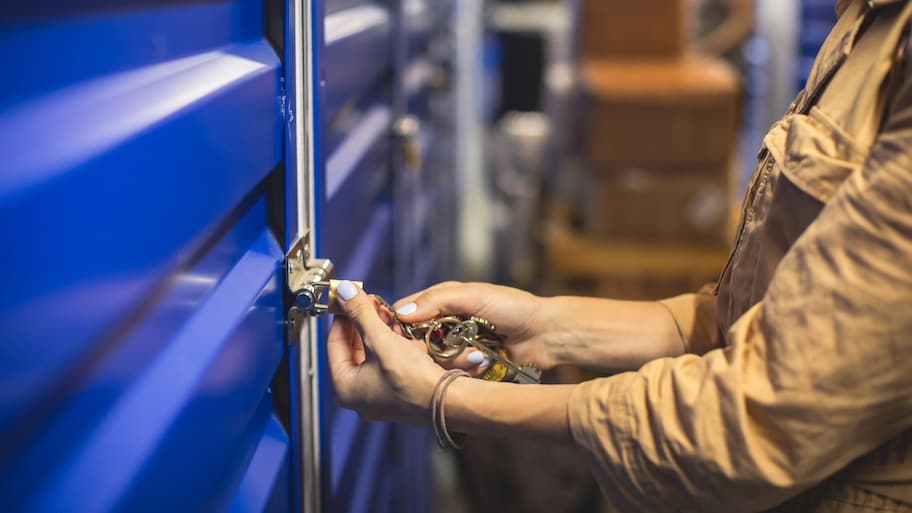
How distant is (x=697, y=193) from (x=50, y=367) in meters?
2.68

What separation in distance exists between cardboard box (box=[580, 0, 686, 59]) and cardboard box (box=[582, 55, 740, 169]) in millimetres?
392

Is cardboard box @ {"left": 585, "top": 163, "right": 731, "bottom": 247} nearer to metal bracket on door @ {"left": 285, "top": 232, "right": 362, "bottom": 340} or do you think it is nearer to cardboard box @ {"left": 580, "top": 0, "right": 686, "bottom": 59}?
cardboard box @ {"left": 580, "top": 0, "right": 686, "bottom": 59}

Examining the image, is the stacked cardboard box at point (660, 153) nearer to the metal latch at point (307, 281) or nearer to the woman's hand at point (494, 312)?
the woman's hand at point (494, 312)

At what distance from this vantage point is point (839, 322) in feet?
2.86

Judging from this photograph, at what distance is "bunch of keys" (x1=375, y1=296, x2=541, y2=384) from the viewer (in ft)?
3.96

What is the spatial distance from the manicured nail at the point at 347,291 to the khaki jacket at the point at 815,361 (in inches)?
11.8

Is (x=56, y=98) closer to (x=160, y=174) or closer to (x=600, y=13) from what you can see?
(x=160, y=174)

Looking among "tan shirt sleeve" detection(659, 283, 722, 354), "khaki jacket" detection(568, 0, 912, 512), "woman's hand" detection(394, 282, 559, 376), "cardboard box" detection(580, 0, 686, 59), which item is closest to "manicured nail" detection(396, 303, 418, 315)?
"woman's hand" detection(394, 282, 559, 376)

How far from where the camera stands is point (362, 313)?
111 centimetres

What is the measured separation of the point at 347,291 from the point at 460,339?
172mm

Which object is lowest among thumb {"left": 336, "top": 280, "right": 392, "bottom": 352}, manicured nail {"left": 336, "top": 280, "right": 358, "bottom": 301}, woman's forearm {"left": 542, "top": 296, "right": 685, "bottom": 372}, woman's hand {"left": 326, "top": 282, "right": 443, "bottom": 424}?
woman's forearm {"left": 542, "top": 296, "right": 685, "bottom": 372}

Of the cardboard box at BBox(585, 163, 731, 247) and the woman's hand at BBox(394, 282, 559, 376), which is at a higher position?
the woman's hand at BBox(394, 282, 559, 376)

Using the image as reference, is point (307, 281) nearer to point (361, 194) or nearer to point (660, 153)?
point (361, 194)

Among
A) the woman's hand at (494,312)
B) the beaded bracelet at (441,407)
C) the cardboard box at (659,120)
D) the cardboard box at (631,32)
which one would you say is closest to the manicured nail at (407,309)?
the woman's hand at (494,312)
